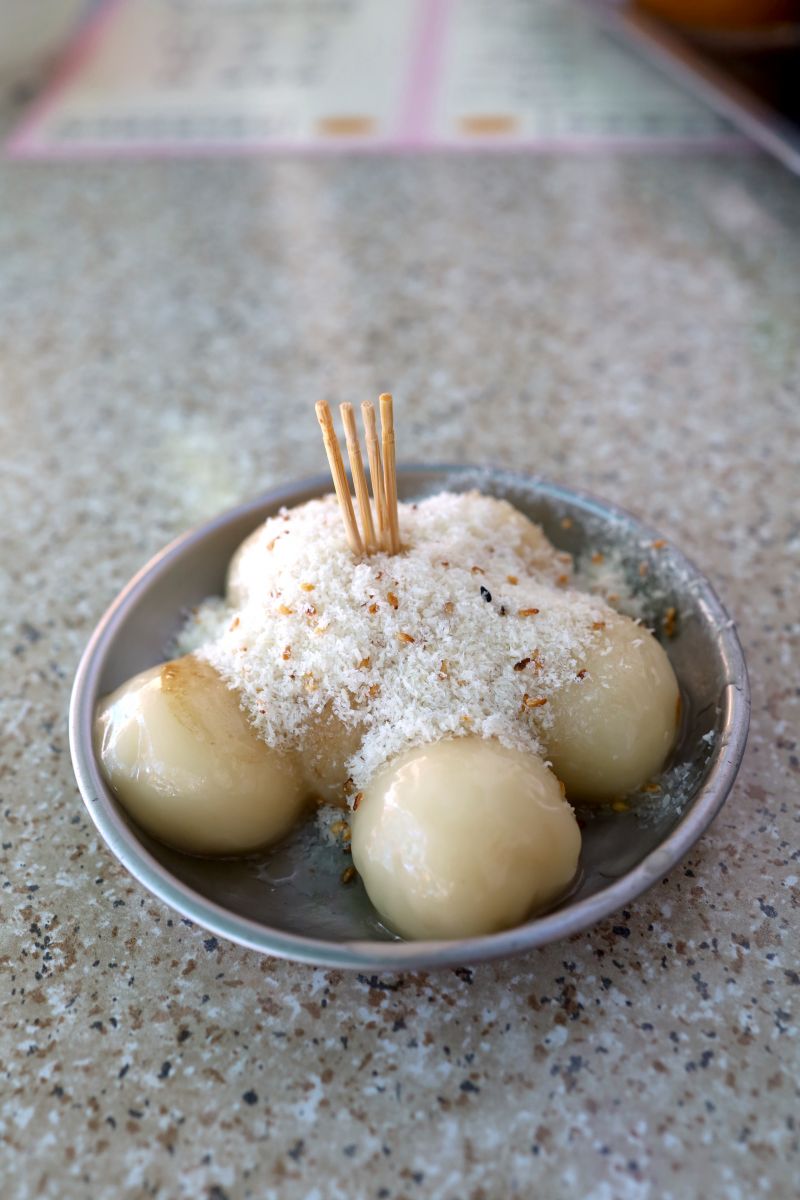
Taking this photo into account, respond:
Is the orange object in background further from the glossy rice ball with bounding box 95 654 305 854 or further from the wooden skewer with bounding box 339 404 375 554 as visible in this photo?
the glossy rice ball with bounding box 95 654 305 854

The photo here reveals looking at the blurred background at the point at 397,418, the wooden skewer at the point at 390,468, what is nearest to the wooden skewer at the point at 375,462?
the wooden skewer at the point at 390,468

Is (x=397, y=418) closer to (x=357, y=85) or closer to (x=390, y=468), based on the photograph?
(x=390, y=468)

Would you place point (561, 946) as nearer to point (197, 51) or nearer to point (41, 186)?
point (41, 186)

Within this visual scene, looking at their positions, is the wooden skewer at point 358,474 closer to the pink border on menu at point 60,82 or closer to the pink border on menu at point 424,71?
the pink border on menu at point 424,71

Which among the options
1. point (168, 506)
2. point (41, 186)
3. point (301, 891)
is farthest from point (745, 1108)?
point (41, 186)

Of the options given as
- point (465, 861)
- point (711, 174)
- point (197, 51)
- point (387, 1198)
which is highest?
point (197, 51)
